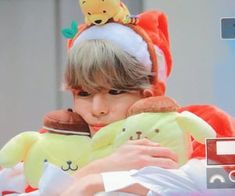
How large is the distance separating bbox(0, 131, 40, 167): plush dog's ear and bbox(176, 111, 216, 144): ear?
0.74 ft

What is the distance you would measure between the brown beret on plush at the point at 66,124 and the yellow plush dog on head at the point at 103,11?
15cm

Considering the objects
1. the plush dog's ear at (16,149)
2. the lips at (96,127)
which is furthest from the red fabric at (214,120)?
the plush dog's ear at (16,149)

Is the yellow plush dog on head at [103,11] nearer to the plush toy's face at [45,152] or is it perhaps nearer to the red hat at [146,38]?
the red hat at [146,38]

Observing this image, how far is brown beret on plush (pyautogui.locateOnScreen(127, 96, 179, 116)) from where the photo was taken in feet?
2.73

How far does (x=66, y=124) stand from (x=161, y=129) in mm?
151

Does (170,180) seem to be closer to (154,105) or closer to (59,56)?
(154,105)

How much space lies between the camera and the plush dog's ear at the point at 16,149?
0.86m

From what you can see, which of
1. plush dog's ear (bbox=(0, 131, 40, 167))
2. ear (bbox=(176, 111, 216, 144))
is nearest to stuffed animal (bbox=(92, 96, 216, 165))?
ear (bbox=(176, 111, 216, 144))

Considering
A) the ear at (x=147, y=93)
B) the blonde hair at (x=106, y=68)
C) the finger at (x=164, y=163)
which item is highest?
the blonde hair at (x=106, y=68)

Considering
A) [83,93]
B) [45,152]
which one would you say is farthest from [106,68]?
[45,152]

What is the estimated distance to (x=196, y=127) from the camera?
0.82m

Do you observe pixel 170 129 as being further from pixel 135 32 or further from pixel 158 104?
pixel 135 32

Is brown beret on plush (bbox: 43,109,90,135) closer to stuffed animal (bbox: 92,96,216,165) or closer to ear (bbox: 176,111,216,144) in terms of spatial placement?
stuffed animal (bbox: 92,96,216,165)

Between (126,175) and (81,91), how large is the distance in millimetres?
152
